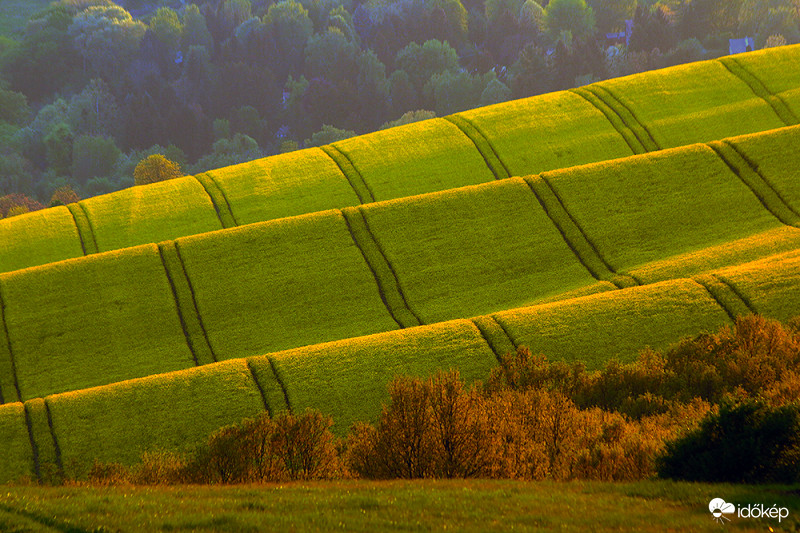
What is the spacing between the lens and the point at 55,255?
54.8 metres

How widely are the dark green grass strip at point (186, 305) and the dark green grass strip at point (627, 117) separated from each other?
3833 cm

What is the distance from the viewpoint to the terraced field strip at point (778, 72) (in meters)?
63.9

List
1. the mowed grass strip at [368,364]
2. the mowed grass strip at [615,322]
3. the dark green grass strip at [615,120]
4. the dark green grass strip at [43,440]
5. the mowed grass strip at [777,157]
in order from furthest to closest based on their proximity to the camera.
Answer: the dark green grass strip at [615,120], the mowed grass strip at [777,157], the mowed grass strip at [615,322], the mowed grass strip at [368,364], the dark green grass strip at [43,440]

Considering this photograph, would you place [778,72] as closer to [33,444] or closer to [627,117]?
[627,117]

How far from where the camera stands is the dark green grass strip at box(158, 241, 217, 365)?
4109 centimetres

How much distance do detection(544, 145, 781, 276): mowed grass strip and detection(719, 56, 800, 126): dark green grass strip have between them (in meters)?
15.1

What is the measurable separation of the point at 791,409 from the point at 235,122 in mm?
130106

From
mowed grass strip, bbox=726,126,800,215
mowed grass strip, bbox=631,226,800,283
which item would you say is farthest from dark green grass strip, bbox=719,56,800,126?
mowed grass strip, bbox=631,226,800,283

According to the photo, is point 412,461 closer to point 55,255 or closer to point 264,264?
point 264,264

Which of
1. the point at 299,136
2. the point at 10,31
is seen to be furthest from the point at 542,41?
the point at 10,31

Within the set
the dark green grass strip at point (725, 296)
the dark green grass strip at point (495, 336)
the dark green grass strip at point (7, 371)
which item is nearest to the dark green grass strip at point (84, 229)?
the dark green grass strip at point (7, 371)

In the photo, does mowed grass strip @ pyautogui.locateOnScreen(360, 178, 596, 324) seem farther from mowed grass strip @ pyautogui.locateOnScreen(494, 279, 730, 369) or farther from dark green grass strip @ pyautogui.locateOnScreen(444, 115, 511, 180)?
dark green grass strip @ pyautogui.locateOnScreen(444, 115, 511, 180)

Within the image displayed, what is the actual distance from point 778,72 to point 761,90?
4.13 m

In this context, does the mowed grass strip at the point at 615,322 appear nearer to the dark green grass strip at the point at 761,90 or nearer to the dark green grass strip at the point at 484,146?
the dark green grass strip at the point at 484,146
